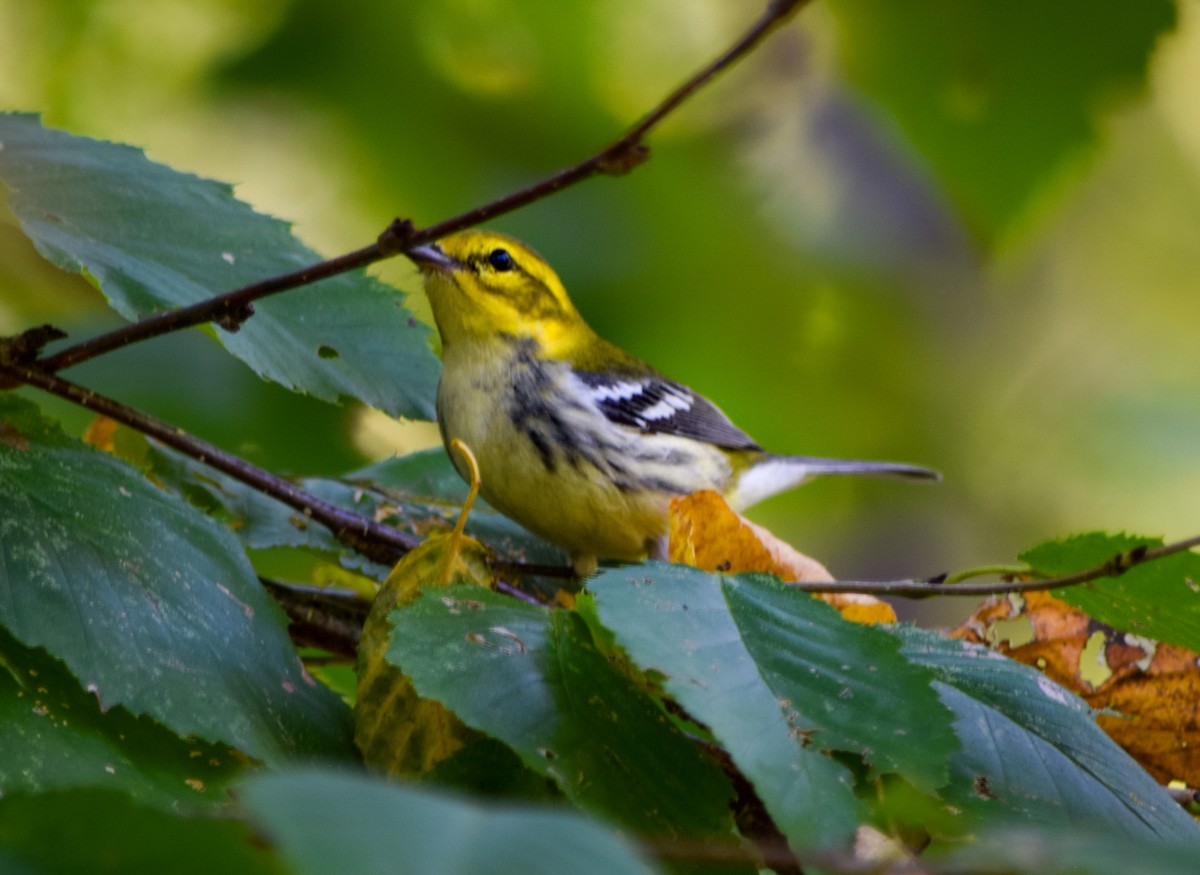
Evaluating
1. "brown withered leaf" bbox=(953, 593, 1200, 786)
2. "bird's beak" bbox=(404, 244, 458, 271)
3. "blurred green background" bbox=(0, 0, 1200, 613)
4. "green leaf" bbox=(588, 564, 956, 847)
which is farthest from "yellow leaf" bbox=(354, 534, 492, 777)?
"bird's beak" bbox=(404, 244, 458, 271)

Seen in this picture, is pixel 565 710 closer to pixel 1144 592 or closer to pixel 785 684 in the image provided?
pixel 785 684

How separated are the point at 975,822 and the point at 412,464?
113cm

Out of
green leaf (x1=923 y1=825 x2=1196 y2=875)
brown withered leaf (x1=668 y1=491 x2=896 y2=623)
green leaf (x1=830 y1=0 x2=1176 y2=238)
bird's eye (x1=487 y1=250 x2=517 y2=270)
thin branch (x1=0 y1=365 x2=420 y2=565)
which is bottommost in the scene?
green leaf (x1=923 y1=825 x2=1196 y2=875)

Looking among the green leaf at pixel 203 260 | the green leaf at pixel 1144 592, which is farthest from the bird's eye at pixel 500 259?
the green leaf at pixel 1144 592

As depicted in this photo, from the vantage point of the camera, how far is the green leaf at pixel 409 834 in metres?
0.43

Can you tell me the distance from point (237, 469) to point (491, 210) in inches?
24.9

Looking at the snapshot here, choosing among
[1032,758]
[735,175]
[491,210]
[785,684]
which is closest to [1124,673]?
[1032,758]

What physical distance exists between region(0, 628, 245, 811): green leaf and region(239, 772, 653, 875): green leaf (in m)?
0.49

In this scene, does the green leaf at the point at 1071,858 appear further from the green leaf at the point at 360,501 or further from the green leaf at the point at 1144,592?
the green leaf at the point at 360,501

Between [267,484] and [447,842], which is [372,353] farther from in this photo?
[447,842]

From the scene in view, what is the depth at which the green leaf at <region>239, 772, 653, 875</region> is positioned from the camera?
1.40 feet

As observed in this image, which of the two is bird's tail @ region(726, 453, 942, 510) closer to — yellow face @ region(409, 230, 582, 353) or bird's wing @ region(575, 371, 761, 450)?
bird's wing @ region(575, 371, 761, 450)

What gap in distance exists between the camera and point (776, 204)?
344 cm

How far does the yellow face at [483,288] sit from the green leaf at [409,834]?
1979 millimetres
